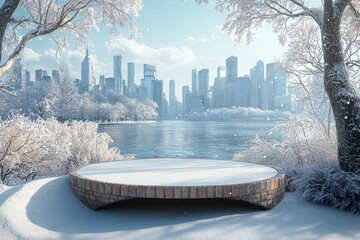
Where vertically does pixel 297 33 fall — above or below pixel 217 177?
above

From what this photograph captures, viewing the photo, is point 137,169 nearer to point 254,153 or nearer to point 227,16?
point 254,153

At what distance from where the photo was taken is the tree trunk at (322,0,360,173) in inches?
179

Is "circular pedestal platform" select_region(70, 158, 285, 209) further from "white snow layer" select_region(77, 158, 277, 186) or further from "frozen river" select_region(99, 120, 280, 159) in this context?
"frozen river" select_region(99, 120, 280, 159)

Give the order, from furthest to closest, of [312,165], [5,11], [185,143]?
[185,143] < [5,11] < [312,165]

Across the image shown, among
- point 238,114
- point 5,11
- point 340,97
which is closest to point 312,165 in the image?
point 340,97

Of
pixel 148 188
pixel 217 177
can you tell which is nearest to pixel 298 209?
pixel 217 177

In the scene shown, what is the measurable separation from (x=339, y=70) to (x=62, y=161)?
20.3ft

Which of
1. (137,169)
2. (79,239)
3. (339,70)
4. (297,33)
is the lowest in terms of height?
(79,239)

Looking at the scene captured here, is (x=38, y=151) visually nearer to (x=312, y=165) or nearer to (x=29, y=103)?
(x=312, y=165)

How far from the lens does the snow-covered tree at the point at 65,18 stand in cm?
802

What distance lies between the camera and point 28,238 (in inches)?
123

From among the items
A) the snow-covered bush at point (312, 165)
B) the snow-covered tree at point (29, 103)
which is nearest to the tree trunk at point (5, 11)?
the snow-covered bush at point (312, 165)

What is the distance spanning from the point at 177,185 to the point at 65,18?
7145 mm

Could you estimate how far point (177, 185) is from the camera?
141 inches
